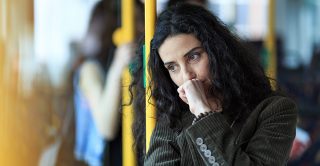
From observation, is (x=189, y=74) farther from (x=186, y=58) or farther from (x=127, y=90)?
(x=127, y=90)

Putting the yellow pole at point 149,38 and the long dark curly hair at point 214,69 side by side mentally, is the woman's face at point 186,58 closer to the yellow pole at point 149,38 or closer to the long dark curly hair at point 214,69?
the long dark curly hair at point 214,69

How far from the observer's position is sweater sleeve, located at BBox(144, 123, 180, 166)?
1602 mm

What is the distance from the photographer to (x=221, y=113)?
5.25ft

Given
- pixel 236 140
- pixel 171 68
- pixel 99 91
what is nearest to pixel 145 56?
pixel 171 68

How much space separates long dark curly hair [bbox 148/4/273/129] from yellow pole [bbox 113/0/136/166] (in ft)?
2.19

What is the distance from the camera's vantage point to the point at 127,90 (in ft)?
8.26

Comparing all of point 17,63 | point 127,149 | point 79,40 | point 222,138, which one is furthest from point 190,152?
point 79,40

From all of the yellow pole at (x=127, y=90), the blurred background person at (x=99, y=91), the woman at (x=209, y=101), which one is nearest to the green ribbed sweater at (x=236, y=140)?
the woman at (x=209, y=101)

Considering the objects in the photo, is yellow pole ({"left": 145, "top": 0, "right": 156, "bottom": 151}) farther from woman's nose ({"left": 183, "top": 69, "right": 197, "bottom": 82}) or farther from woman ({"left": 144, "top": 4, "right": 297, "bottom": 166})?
woman's nose ({"left": 183, "top": 69, "right": 197, "bottom": 82})

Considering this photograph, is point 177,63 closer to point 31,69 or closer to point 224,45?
point 224,45

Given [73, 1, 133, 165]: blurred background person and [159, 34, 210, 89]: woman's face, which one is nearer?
[159, 34, 210, 89]: woman's face

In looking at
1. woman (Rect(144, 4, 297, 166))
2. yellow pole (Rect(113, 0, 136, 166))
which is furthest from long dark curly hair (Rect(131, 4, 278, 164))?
yellow pole (Rect(113, 0, 136, 166))

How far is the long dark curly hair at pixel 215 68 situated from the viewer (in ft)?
5.23

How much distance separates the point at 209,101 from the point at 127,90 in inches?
36.8
